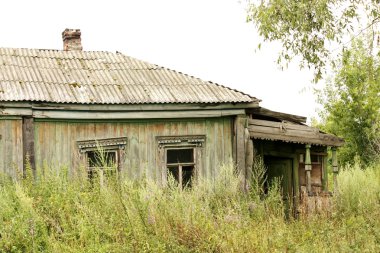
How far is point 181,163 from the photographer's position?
14.9 metres

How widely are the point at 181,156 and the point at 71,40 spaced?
4.83m

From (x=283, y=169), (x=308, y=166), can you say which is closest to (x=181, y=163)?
(x=308, y=166)

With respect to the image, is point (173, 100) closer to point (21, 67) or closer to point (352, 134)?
point (21, 67)

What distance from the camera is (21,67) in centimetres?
1520

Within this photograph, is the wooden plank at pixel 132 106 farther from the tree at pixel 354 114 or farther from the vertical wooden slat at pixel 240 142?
the tree at pixel 354 114

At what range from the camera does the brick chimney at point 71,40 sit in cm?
1742

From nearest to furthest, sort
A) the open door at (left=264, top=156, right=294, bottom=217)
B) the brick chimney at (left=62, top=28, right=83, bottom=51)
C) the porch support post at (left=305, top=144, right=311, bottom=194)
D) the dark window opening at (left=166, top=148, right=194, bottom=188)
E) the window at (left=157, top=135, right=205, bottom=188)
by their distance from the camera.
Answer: the window at (left=157, top=135, right=205, bottom=188), the dark window opening at (left=166, top=148, right=194, bottom=188), the porch support post at (left=305, top=144, right=311, bottom=194), the open door at (left=264, top=156, right=294, bottom=217), the brick chimney at (left=62, top=28, right=83, bottom=51)

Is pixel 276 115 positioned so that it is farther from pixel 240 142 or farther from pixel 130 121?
pixel 130 121

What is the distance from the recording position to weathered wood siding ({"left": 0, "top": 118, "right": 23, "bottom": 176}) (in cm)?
1355

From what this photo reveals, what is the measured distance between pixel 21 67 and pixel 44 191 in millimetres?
5420

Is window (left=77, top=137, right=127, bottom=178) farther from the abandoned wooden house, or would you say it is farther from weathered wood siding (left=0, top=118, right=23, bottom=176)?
weathered wood siding (left=0, top=118, right=23, bottom=176)

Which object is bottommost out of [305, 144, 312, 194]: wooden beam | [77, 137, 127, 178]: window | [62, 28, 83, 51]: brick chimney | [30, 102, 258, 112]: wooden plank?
[305, 144, 312, 194]: wooden beam

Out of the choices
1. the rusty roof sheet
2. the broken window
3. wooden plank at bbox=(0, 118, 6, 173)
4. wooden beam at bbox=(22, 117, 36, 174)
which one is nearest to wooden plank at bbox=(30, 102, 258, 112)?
wooden beam at bbox=(22, 117, 36, 174)

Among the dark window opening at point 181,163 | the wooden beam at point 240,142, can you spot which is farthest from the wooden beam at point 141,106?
the dark window opening at point 181,163
